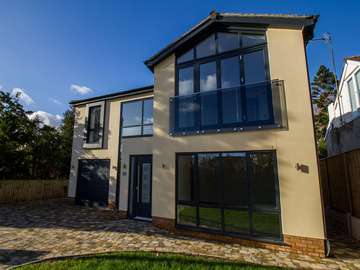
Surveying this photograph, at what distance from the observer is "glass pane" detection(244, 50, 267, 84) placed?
6500 millimetres

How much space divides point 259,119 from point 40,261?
6.97 metres

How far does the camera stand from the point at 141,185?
911 centimetres

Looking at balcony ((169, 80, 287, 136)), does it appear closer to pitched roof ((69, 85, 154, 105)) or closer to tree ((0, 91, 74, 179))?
pitched roof ((69, 85, 154, 105))

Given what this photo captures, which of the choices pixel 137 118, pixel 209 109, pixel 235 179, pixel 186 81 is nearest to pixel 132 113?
pixel 137 118

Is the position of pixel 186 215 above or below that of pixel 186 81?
below

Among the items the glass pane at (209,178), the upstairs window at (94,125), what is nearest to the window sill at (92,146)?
the upstairs window at (94,125)

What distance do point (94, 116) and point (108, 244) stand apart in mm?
9105

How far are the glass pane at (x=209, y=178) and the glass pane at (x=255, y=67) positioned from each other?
2924mm

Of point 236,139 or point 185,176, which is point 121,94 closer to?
point 185,176

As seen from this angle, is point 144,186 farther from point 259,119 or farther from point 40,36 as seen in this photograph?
point 40,36

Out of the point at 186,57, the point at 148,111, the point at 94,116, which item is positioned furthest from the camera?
the point at 94,116

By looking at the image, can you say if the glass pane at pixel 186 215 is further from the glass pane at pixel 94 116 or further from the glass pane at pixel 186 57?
the glass pane at pixel 94 116

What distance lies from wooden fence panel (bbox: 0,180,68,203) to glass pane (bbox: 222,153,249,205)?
1400cm

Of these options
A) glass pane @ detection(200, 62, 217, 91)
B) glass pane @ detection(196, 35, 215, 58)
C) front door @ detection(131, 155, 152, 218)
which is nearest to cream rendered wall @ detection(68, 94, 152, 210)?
front door @ detection(131, 155, 152, 218)
